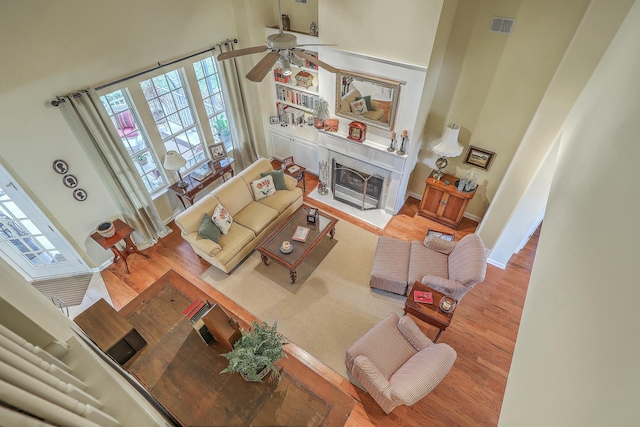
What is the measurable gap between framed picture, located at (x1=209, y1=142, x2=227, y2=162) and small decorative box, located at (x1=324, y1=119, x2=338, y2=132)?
6.39ft

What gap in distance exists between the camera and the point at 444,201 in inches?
206

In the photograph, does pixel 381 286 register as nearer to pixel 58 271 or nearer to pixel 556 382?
pixel 556 382

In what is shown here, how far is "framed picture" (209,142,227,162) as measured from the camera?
18.5ft

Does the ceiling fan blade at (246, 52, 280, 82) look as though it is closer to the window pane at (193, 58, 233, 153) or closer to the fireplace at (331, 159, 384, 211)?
the window pane at (193, 58, 233, 153)

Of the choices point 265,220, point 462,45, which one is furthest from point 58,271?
point 462,45

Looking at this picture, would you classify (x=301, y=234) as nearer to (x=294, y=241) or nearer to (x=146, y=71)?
(x=294, y=241)

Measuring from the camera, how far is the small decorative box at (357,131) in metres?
5.02

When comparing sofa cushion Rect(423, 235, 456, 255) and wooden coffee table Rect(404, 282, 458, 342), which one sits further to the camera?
sofa cushion Rect(423, 235, 456, 255)

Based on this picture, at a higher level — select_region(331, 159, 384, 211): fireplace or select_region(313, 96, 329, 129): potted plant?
select_region(313, 96, 329, 129): potted plant

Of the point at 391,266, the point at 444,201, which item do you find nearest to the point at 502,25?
the point at 444,201

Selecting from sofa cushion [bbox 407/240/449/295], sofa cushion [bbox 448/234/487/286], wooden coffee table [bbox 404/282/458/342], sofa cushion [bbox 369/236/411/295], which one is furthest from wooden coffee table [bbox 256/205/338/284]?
sofa cushion [bbox 448/234/487/286]

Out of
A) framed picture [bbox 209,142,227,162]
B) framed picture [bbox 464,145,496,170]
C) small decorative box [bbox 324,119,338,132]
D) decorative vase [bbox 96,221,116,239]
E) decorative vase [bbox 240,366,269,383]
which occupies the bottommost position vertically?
decorative vase [bbox 96,221,116,239]

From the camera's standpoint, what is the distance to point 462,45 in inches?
166

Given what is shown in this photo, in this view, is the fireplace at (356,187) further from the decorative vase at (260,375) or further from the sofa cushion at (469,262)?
the decorative vase at (260,375)
